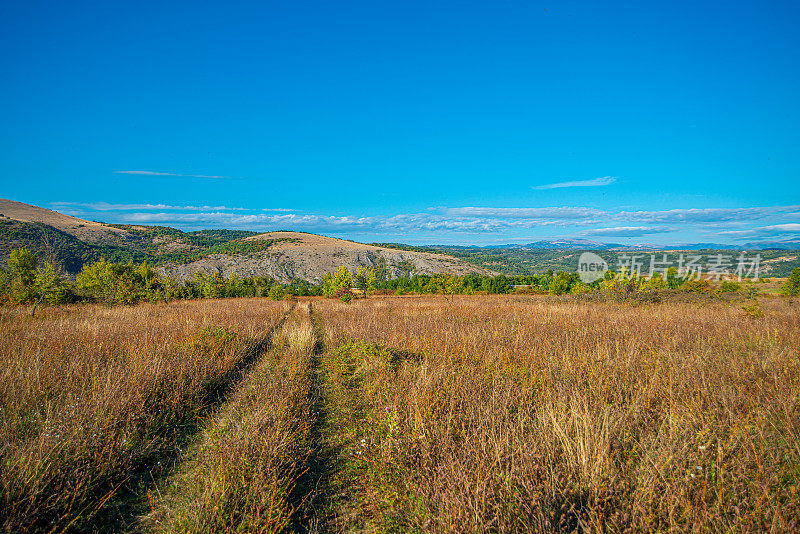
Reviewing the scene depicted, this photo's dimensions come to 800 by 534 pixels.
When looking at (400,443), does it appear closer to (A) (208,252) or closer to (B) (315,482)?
(B) (315,482)

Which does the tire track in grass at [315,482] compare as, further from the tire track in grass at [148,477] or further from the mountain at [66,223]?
the mountain at [66,223]

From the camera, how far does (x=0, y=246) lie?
7319cm

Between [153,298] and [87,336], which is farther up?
[87,336]

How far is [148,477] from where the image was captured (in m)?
3.43

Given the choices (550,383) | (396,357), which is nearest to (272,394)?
(396,357)

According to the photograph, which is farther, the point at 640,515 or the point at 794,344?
the point at 794,344

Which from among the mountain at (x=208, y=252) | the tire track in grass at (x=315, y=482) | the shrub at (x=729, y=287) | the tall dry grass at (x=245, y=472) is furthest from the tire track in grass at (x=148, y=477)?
the mountain at (x=208, y=252)

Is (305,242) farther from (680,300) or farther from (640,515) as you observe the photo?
(640,515)

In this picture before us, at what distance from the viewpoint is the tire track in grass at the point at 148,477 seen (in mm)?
2777

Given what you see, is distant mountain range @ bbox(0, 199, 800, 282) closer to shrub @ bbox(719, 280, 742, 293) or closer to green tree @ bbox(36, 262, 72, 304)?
shrub @ bbox(719, 280, 742, 293)

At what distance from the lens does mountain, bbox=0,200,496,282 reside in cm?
10638

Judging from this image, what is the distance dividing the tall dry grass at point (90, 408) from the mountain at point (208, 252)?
90163mm

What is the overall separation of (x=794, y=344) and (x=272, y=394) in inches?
421

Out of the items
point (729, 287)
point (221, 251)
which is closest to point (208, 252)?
point (221, 251)
